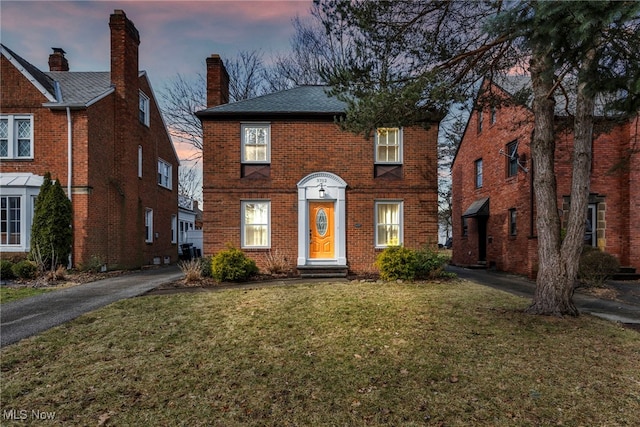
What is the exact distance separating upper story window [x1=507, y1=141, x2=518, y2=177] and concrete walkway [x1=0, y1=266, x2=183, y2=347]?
1397 cm

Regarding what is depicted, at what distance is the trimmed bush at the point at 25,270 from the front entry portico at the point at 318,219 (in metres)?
8.48

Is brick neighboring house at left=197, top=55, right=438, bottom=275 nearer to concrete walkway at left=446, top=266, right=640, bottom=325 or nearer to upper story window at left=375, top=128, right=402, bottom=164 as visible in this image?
upper story window at left=375, top=128, right=402, bottom=164

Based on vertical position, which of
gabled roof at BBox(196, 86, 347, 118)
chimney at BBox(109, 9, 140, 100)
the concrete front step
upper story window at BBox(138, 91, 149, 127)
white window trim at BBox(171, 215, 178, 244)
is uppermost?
chimney at BBox(109, 9, 140, 100)

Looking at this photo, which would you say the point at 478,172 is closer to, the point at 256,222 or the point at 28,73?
the point at 256,222

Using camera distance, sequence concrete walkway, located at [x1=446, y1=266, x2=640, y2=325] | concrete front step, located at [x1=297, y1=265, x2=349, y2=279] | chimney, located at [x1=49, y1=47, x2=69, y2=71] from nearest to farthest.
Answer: concrete walkway, located at [x1=446, y1=266, x2=640, y2=325] < concrete front step, located at [x1=297, y1=265, x2=349, y2=279] < chimney, located at [x1=49, y1=47, x2=69, y2=71]

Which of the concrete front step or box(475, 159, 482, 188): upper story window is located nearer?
the concrete front step

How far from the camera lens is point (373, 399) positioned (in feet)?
12.1

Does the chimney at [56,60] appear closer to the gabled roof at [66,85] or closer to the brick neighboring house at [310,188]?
the gabled roof at [66,85]

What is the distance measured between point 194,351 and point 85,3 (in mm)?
8935

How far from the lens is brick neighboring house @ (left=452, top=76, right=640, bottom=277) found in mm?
12867

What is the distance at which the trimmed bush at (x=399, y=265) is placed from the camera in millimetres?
10641

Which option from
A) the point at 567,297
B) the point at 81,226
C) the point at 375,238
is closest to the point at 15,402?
the point at 567,297

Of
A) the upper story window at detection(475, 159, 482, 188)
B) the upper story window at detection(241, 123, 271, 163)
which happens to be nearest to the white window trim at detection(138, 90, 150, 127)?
the upper story window at detection(241, 123, 271, 163)

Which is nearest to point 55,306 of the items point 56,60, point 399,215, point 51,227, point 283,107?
point 51,227
